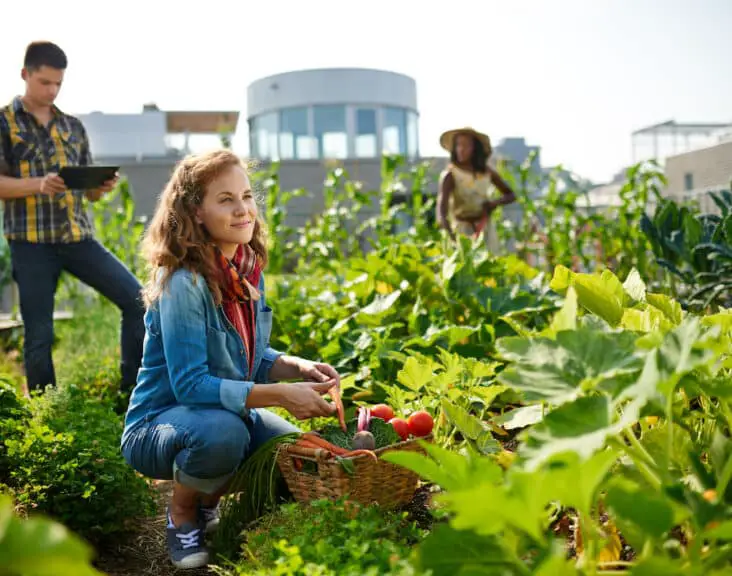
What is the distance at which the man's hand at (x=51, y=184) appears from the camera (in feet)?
11.3

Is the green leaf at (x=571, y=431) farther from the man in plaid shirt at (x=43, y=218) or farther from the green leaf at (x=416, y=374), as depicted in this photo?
the man in plaid shirt at (x=43, y=218)

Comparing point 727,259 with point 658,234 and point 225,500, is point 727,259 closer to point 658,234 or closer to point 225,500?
point 658,234

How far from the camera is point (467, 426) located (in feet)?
6.50

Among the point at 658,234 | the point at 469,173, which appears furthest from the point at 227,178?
the point at 469,173

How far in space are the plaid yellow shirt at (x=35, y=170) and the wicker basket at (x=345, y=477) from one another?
2.01m

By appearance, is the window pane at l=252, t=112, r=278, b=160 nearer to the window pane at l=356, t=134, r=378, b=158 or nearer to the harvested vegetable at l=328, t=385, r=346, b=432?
the window pane at l=356, t=134, r=378, b=158

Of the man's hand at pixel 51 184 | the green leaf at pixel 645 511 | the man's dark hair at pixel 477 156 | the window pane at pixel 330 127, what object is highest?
the window pane at pixel 330 127

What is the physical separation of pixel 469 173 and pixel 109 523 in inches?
167

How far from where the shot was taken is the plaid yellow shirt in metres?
3.58

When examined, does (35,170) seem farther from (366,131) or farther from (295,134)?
(366,131)

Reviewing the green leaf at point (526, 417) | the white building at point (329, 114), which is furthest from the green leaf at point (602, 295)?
the white building at point (329, 114)

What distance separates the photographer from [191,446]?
212 centimetres

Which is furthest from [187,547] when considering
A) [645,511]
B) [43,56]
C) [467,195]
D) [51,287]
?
[467,195]

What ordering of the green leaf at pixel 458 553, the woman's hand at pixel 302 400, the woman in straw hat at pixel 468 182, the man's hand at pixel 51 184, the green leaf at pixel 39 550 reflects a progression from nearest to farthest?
the green leaf at pixel 39 550, the green leaf at pixel 458 553, the woman's hand at pixel 302 400, the man's hand at pixel 51 184, the woman in straw hat at pixel 468 182
